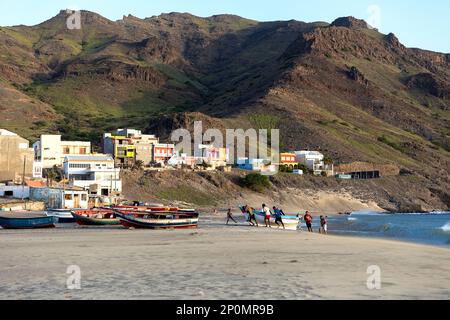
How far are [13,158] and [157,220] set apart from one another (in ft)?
160

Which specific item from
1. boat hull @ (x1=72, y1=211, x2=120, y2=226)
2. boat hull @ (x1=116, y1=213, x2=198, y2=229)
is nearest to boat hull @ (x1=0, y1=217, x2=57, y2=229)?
boat hull @ (x1=72, y1=211, x2=120, y2=226)

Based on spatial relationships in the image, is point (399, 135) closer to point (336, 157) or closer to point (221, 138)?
point (336, 157)

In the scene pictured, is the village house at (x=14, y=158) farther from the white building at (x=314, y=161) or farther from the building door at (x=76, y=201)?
the white building at (x=314, y=161)

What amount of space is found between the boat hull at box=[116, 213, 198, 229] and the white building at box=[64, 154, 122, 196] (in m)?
39.5

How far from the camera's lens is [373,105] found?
187 meters

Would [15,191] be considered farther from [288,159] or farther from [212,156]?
[288,159]

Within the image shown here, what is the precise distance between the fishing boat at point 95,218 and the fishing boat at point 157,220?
321 cm

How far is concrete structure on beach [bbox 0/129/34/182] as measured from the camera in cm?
8381

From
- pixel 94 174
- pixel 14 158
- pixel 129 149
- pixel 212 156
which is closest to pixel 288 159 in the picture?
pixel 212 156

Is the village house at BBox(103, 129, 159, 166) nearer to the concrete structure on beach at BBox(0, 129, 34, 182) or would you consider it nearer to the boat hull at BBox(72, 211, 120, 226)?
the concrete structure on beach at BBox(0, 129, 34, 182)

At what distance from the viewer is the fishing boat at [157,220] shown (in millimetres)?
43562
